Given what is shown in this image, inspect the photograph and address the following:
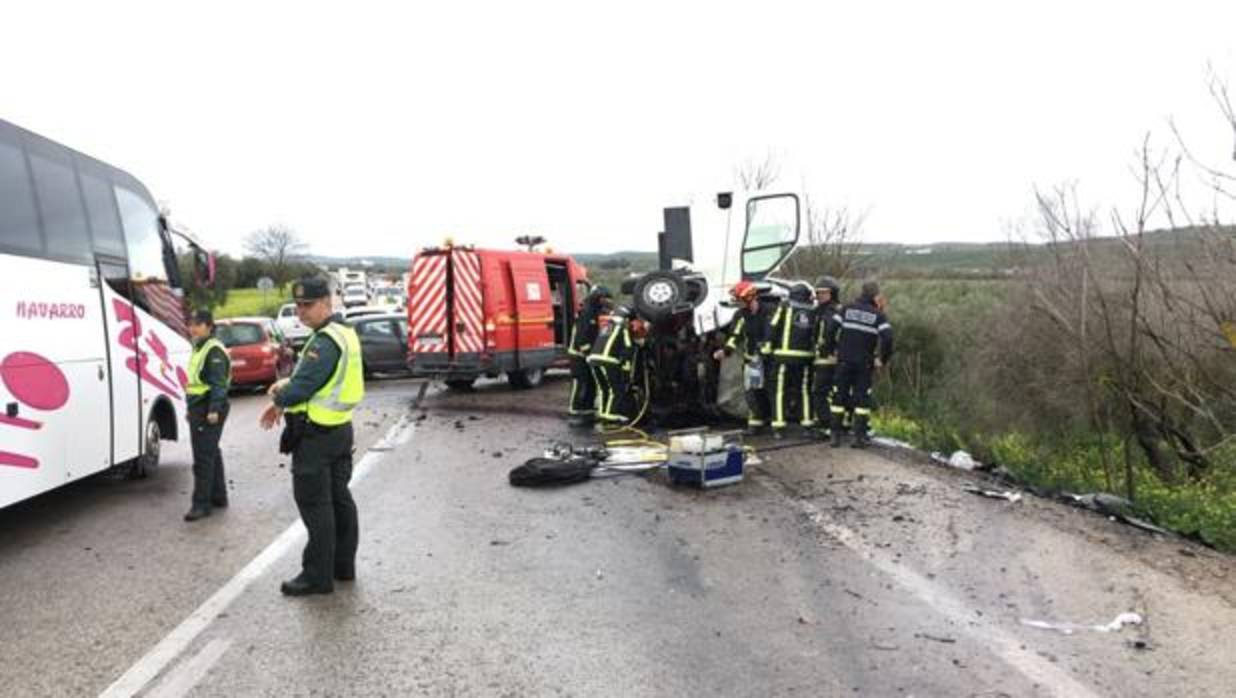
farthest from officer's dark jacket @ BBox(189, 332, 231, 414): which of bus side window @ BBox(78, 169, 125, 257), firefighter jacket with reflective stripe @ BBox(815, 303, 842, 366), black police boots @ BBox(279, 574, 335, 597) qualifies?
firefighter jacket with reflective stripe @ BBox(815, 303, 842, 366)

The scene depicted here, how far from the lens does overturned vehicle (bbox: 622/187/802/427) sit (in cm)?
1167

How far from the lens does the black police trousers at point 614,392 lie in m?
11.6

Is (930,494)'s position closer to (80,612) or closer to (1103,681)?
(1103,681)

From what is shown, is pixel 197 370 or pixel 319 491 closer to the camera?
pixel 319 491

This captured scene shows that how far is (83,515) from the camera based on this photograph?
767cm

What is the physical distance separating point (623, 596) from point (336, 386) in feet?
6.45

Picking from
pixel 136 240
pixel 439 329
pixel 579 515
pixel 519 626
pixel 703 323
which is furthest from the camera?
pixel 439 329

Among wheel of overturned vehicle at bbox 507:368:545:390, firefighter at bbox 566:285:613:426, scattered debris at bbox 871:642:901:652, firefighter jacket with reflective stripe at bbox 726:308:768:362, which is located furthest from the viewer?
wheel of overturned vehicle at bbox 507:368:545:390

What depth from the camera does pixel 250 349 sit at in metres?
17.9

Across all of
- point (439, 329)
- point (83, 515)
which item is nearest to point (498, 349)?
point (439, 329)

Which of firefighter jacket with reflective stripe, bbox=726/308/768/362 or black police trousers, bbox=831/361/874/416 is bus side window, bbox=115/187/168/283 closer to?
firefighter jacket with reflective stripe, bbox=726/308/768/362

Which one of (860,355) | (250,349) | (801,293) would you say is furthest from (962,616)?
(250,349)

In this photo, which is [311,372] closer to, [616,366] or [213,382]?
[213,382]

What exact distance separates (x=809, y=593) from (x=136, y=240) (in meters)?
6.85
